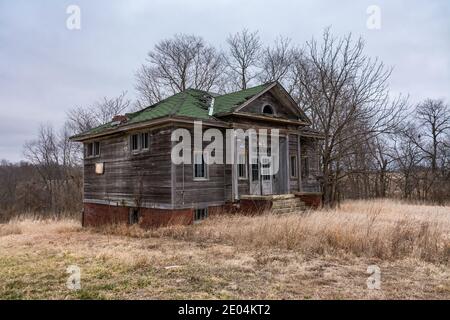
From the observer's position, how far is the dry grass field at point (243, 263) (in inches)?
228

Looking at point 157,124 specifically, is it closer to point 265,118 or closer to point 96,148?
point 265,118

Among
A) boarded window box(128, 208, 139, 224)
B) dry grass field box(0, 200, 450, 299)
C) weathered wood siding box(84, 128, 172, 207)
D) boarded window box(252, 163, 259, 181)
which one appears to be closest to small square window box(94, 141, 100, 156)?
weathered wood siding box(84, 128, 172, 207)

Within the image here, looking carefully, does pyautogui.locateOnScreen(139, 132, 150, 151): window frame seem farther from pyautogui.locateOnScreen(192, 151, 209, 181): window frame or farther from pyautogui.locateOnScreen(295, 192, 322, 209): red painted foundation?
pyautogui.locateOnScreen(295, 192, 322, 209): red painted foundation

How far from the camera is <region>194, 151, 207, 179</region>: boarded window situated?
15.0 meters

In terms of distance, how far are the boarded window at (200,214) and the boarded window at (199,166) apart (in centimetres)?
135

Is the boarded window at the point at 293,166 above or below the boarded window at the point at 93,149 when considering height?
below

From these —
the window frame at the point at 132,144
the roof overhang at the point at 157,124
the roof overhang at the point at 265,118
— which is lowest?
the window frame at the point at 132,144

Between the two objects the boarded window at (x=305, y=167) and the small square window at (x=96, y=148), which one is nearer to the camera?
the small square window at (x=96, y=148)

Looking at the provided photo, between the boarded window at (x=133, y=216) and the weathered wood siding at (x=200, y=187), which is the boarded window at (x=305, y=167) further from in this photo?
the boarded window at (x=133, y=216)

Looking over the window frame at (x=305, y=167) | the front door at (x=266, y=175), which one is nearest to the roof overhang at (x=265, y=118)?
the front door at (x=266, y=175)

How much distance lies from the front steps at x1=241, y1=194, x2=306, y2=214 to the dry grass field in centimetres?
288
